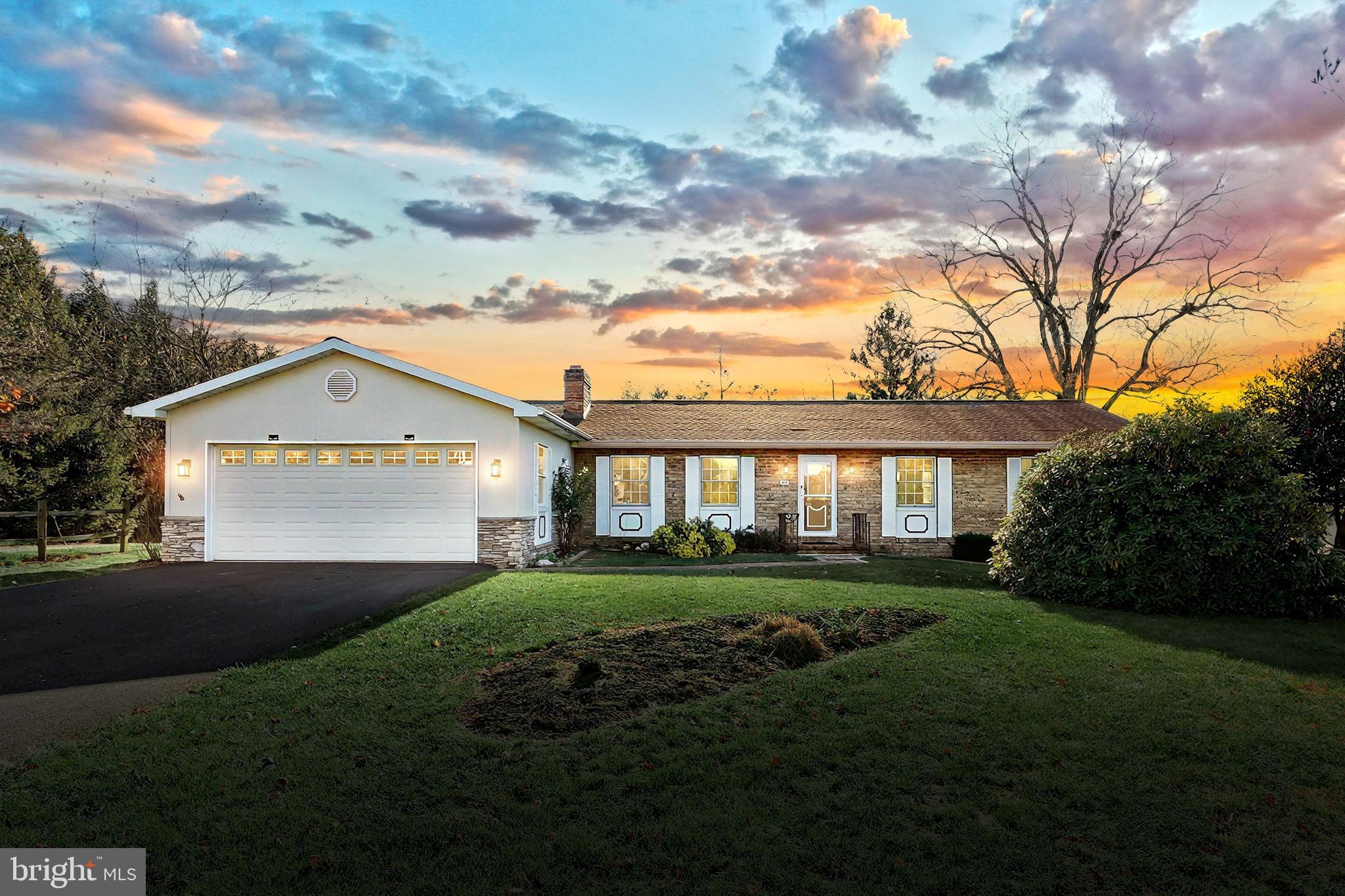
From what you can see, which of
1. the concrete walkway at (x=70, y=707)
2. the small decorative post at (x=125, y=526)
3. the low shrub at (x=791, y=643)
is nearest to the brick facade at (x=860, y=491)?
the small decorative post at (x=125, y=526)

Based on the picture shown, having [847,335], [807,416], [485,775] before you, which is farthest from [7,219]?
[847,335]

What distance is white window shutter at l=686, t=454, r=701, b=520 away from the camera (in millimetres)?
18703

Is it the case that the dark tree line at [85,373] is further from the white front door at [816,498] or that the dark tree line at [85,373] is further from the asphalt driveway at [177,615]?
the white front door at [816,498]

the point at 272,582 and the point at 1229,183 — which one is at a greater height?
the point at 1229,183

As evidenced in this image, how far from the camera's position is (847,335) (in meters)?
37.8

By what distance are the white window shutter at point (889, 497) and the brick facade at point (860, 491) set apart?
0.09m

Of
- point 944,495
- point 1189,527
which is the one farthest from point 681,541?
point 1189,527

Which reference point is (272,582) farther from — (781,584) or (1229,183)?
(1229,183)

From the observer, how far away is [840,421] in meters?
20.5

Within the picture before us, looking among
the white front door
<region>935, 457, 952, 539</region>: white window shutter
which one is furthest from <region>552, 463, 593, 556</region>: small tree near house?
<region>935, 457, 952, 539</region>: white window shutter

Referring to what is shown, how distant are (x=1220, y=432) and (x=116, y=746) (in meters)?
12.6

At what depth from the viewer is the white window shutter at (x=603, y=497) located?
733 inches

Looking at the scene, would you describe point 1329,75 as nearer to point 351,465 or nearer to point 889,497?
point 889,497

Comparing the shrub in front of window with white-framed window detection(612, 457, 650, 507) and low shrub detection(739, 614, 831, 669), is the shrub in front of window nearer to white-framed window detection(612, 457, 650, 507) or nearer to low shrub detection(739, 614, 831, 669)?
white-framed window detection(612, 457, 650, 507)
